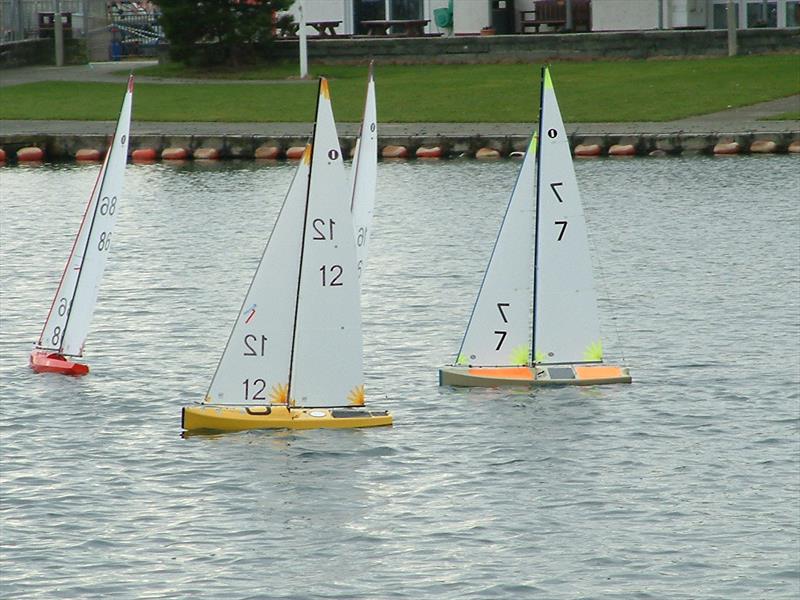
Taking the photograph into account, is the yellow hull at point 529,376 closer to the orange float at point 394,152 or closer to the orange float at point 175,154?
the orange float at point 394,152

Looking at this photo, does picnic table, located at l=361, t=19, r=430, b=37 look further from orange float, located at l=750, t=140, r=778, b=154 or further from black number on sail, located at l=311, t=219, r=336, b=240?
black number on sail, located at l=311, t=219, r=336, b=240

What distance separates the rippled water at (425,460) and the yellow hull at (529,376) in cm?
27

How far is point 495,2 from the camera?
8644 cm

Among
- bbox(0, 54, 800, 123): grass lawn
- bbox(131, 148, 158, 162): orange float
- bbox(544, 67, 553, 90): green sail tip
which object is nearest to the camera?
bbox(544, 67, 553, 90): green sail tip

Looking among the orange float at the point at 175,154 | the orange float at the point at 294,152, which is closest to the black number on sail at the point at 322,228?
the orange float at the point at 294,152

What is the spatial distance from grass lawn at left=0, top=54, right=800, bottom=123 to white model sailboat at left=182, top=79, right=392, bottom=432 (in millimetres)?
39061

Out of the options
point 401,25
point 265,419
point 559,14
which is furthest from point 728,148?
point 265,419

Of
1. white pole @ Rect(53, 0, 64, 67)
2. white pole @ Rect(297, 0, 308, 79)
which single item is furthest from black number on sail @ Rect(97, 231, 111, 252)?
white pole @ Rect(53, 0, 64, 67)

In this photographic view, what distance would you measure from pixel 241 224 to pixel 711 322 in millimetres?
19985

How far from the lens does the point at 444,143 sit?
2552 inches

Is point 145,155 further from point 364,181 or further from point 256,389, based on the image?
point 256,389

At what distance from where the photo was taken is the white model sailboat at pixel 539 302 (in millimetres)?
31391

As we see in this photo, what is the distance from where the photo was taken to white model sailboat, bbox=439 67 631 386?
31.4 m

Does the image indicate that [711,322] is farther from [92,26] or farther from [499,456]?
[92,26]
